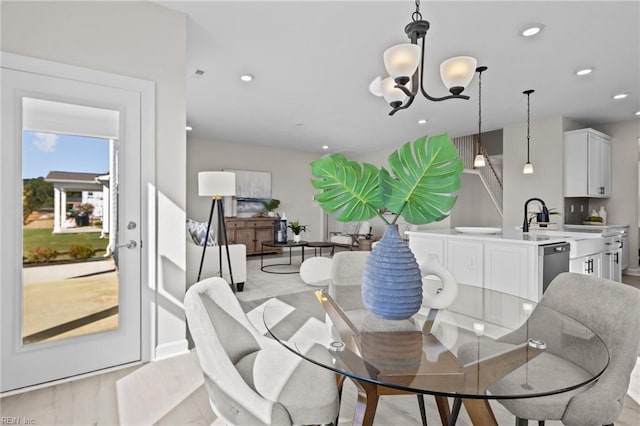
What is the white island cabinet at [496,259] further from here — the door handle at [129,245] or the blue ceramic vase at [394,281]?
the door handle at [129,245]

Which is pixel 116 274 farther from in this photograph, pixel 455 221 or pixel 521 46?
pixel 455 221

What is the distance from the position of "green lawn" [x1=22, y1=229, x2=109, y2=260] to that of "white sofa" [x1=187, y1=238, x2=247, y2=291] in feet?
5.52

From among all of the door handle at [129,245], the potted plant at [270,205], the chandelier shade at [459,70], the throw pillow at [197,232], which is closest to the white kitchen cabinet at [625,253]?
the chandelier shade at [459,70]

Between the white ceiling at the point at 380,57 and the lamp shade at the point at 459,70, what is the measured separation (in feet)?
2.46

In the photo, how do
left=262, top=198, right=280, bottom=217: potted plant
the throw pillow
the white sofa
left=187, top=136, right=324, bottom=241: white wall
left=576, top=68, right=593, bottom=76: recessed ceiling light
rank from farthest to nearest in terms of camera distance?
left=262, top=198, right=280, bottom=217: potted plant, left=187, top=136, right=324, bottom=241: white wall, the throw pillow, the white sofa, left=576, top=68, right=593, bottom=76: recessed ceiling light

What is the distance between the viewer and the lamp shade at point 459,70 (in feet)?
6.81

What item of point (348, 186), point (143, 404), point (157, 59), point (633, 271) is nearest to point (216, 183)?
point (157, 59)

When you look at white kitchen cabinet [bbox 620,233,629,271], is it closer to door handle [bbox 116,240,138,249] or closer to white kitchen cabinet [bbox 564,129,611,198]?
white kitchen cabinet [bbox 564,129,611,198]

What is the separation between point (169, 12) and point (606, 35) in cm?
373

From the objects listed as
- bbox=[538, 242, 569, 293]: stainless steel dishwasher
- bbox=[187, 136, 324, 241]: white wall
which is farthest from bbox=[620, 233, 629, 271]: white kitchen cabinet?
bbox=[187, 136, 324, 241]: white wall

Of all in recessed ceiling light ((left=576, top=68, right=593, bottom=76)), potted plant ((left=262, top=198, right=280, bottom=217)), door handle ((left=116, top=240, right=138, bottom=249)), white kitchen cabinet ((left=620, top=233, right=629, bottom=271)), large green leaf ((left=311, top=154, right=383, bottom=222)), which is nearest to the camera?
large green leaf ((left=311, top=154, right=383, bottom=222))

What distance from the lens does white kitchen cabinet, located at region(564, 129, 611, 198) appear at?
523cm

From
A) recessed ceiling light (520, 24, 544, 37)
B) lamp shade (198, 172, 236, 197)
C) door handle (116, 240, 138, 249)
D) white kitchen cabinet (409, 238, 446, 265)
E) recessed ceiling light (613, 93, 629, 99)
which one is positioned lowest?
white kitchen cabinet (409, 238, 446, 265)

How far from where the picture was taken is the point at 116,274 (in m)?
2.32
